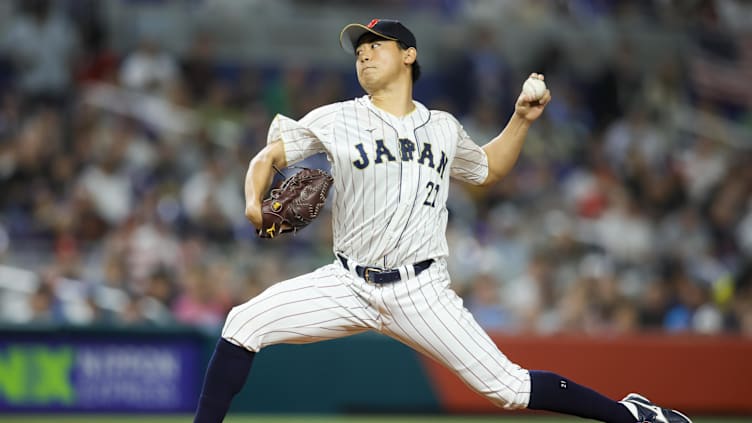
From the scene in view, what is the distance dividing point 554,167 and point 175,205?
4130mm

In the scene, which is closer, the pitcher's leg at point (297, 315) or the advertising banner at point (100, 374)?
the pitcher's leg at point (297, 315)

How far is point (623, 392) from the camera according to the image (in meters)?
8.37

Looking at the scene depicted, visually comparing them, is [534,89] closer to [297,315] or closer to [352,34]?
[352,34]

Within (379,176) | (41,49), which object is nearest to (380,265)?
(379,176)

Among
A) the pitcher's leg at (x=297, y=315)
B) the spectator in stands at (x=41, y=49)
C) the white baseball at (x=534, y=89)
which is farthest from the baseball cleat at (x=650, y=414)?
the spectator in stands at (x=41, y=49)

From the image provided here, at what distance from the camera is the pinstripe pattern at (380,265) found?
4574 millimetres

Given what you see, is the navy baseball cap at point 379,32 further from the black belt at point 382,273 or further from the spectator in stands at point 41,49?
the spectator in stands at point 41,49

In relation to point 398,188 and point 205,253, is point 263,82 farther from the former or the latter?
point 398,188

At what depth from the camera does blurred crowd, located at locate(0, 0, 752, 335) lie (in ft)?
29.9

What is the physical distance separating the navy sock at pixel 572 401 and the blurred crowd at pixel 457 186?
402 cm

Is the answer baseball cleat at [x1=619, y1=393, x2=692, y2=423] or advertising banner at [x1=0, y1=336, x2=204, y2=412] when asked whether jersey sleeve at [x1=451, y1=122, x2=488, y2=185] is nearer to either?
baseball cleat at [x1=619, y1=393, x2=692, y2=423]

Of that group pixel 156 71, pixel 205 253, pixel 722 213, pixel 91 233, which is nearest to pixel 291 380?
pixel 205 253

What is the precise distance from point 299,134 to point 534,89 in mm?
1064

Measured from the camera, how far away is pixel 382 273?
15.1 ft
